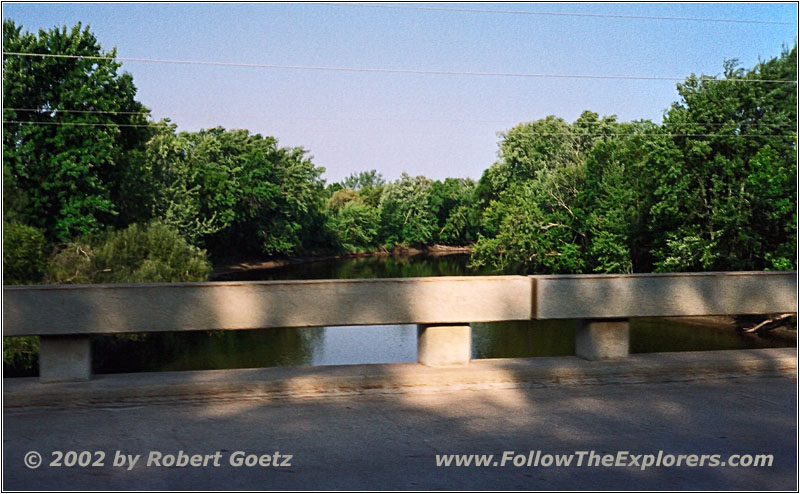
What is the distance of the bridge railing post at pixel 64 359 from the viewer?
5.61 meters

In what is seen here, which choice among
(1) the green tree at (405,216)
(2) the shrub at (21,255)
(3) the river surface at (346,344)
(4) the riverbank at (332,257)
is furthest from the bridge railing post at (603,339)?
(1) the green tree at (405,216)

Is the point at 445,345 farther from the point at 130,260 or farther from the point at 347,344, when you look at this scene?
the point at 130,260

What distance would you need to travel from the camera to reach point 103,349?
28031 mm

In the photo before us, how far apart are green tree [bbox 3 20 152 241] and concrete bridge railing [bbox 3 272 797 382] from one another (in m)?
30.3

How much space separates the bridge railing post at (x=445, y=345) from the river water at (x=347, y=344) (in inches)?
774

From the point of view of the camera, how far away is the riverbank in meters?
67.9

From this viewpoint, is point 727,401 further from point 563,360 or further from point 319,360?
point 319,360

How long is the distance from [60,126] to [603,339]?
32701 mm

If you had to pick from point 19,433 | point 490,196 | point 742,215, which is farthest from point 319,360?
point 490,196

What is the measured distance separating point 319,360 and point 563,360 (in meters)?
22.4

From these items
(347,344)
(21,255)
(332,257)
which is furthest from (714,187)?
(332,257)

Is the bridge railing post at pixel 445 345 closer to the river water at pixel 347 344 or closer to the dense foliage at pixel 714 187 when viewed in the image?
the river water at pixel 347 344

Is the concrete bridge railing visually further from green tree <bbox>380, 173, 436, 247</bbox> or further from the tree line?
green tree <bbox>380, 173, 436, 247</bbox>

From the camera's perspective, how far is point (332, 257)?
8894 centimetres
